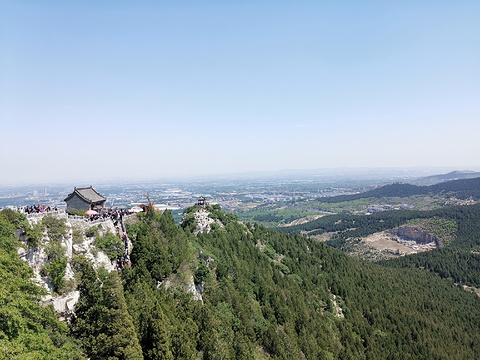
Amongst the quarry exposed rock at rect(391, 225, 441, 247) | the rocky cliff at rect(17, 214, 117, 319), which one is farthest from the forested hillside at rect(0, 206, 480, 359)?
the quarry exposed rock at rect(391, 225, 441, 247)

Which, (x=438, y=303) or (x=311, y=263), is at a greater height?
(x=311, y=263)

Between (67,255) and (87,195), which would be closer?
(67,255)

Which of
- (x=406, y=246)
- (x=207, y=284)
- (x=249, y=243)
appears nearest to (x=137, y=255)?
(x=207, y=284)

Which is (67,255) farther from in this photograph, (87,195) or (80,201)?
(87,195)

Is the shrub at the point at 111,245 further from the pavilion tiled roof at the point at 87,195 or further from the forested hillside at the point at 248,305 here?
the pavilion tiled roof at the point at 87,195

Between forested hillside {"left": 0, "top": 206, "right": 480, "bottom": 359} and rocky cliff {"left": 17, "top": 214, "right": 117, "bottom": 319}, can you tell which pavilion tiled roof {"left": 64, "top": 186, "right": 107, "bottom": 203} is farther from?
rocky cliff {"left": 17, "top": 214, "right": 117, "bottom": 319}

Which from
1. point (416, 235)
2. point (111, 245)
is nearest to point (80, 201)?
point (111, 245)

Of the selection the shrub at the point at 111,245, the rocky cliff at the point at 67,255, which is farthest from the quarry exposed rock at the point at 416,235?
the rocky cliff at the point at 67,255

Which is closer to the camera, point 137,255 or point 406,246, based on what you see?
point 137,255

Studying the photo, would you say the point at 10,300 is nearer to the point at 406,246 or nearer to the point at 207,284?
the point at 207,284

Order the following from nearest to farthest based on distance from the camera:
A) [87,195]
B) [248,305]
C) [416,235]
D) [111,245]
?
[111,245]
[87,195]
[248,305]
[416,235]
